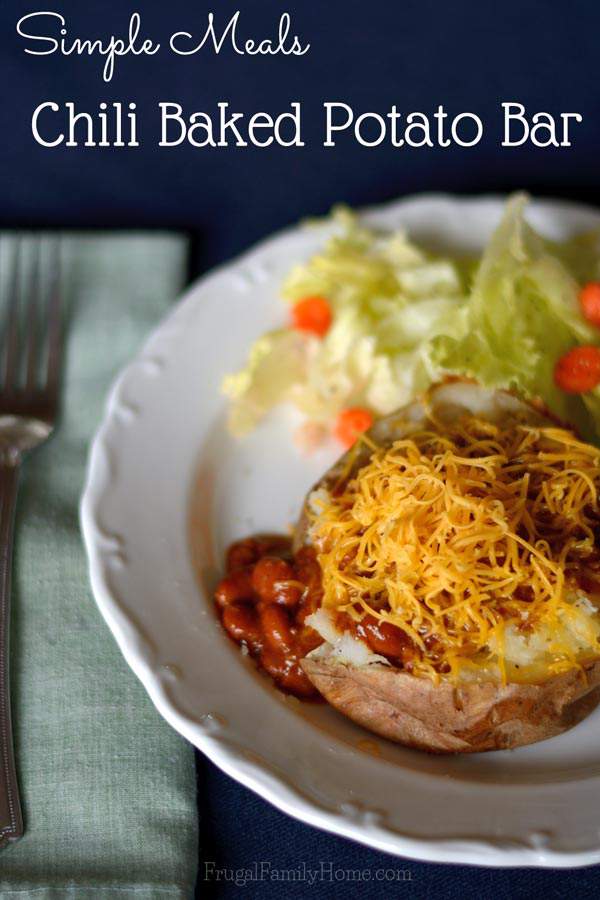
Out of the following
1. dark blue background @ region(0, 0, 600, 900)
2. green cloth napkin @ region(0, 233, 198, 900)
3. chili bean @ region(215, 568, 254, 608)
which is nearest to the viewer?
green cloth napkin @ region(0, 233, 198, 900)

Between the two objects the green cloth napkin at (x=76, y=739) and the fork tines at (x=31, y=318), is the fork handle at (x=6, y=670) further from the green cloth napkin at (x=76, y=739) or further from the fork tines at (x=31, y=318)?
the fork tines at (x=31, y=318)

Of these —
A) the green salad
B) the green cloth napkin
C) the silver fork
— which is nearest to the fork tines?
the silver fork

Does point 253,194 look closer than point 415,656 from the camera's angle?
No

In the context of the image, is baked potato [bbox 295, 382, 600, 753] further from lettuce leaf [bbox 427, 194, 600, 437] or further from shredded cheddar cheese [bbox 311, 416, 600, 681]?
lettuce leaf [bbox 427, 194, 600, 437]

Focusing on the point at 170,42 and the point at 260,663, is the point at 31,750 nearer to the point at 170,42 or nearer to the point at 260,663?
the point at 260,663

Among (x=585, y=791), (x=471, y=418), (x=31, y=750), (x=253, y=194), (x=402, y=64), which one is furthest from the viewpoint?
(x=402, y=64)

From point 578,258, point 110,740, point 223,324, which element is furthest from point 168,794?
point 578,258

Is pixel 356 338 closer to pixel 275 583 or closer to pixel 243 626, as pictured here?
pixel 275 583
